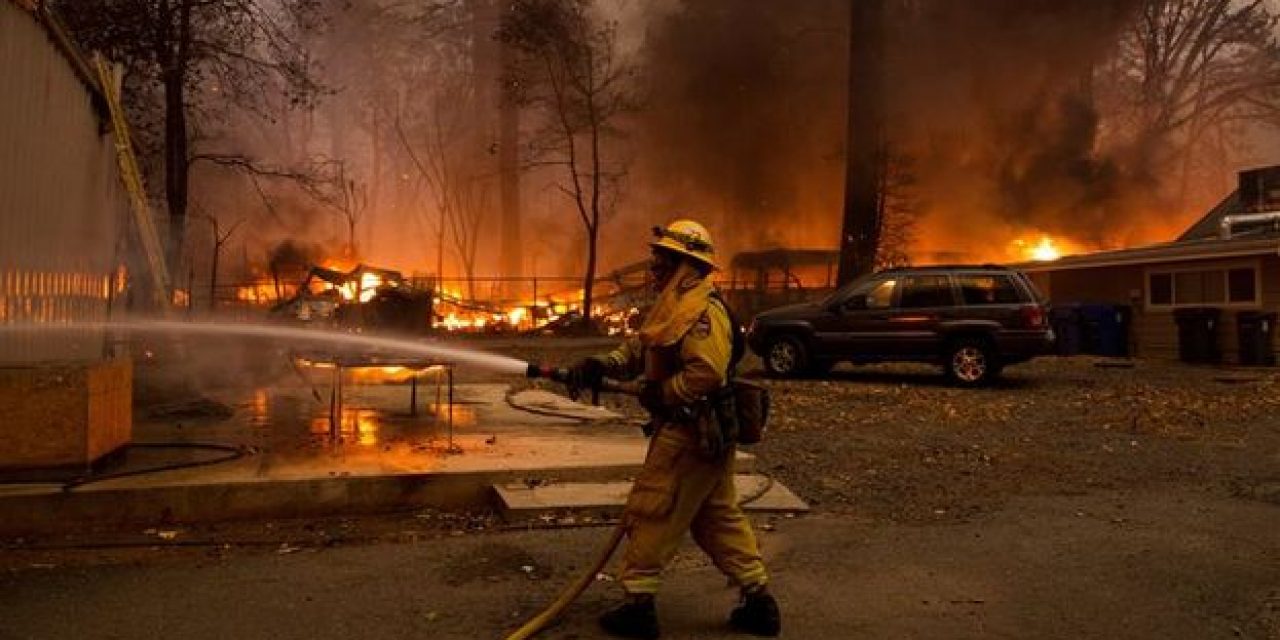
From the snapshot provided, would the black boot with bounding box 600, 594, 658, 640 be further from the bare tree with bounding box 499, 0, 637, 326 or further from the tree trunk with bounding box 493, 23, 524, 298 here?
the tree trunk with bounding box 493, 23, 524, 298

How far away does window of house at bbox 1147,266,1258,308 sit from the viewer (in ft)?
59.5

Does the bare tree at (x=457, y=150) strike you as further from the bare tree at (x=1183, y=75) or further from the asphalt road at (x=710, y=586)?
the asphalt road at (x=710, y=586)

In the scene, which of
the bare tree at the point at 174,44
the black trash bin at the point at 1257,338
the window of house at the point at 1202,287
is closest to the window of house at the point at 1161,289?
the window of house at the point at 1202,287

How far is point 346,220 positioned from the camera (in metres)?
45.7

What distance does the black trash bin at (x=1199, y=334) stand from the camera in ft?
57.5

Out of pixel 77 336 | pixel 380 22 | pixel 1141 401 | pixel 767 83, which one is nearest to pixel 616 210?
pixel 767 83

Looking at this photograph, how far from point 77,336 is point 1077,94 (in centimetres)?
3179

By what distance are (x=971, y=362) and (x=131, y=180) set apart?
10344mm

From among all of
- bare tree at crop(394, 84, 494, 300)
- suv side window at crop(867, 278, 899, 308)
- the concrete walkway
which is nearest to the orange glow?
suv side window at crop(867, 278, 899, 308)

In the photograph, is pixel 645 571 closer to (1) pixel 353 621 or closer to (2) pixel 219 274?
(1) pixel 353 621

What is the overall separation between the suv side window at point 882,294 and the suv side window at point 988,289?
90cm

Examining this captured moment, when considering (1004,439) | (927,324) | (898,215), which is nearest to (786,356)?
(927,324)

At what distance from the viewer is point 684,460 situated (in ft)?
12.4

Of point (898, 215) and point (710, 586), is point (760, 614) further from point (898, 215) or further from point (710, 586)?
point (898, 215)
